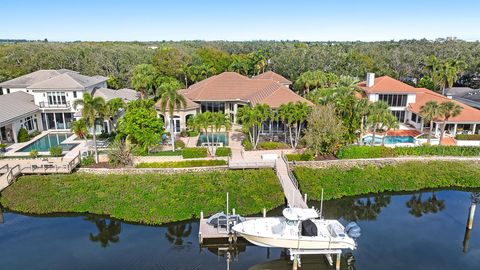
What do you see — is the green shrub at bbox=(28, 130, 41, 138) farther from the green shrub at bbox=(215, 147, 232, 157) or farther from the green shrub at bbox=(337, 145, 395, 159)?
the green shrub at bbox=(337, 145, 395, 159)

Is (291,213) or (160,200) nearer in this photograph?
(291,213)

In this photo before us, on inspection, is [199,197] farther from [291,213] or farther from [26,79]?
[26,79]

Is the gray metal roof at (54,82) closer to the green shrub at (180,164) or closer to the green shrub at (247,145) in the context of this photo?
the green shrub at (180,164)

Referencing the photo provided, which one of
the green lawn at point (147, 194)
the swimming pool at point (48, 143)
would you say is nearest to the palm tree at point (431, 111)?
the green lawn at point (147, 194)

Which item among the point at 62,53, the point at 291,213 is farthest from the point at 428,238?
the point at 62,53

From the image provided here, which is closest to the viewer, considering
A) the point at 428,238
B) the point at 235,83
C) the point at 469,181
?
the point at 428,238

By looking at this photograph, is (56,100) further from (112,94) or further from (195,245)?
(195,245)

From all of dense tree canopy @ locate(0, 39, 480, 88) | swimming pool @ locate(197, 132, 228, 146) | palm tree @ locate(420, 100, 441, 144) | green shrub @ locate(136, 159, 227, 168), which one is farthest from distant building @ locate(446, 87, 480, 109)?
green shrub @ locate(136, 159, 227, 168)
